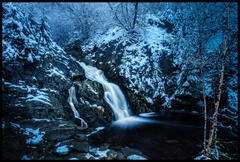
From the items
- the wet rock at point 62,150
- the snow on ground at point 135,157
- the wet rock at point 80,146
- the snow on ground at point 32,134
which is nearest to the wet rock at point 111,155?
the snow on ground at point 135,157

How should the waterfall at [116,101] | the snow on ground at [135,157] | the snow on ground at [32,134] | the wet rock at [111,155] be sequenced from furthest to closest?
1. the waterfall at [116,101]
2. the snow on ground at [135,157]
3. the wet rock at [111,155]
4. the snow on ground at [32,134]

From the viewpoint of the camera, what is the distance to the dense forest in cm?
328

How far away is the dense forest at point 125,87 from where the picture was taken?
328 centimetres

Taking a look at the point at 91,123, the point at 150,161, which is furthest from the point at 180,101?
the point at 91,123

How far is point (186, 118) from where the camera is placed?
7629 mm

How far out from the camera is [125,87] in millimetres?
8961

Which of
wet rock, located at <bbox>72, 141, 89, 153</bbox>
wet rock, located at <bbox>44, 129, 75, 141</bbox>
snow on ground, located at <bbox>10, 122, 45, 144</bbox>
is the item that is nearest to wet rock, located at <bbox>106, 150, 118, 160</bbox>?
wet rock, located at <bbox>72, 141, 89, 153</bbox>

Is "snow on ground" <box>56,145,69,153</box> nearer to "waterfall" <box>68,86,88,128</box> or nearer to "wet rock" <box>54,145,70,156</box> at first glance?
"wet rock" <box>54,145,70,156</box>

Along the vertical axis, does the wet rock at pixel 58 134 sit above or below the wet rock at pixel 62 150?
above

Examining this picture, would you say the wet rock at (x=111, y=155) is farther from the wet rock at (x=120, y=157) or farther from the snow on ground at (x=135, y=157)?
the snow on ground at (x=135, y=157)

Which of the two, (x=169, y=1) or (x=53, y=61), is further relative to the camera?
(x=169, y=1)

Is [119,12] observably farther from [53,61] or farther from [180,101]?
[180,101]

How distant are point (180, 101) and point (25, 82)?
1080cm

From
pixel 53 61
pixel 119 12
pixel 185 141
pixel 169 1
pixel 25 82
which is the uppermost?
pixel 169 1
